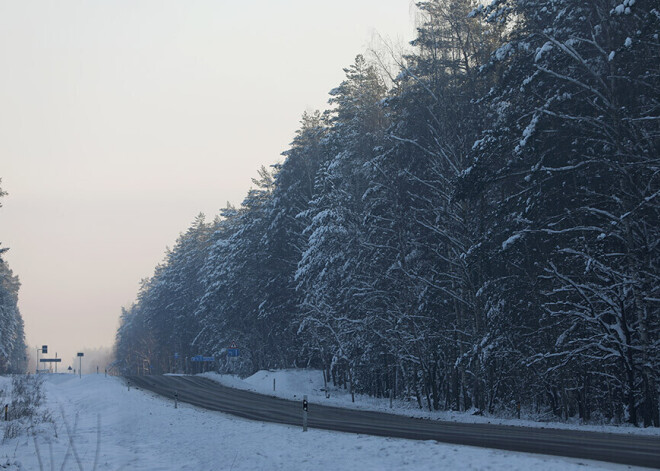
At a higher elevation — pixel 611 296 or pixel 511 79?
pixel 511 79

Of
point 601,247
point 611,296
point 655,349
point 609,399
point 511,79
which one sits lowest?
point 609,399

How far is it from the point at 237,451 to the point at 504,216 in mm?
13763

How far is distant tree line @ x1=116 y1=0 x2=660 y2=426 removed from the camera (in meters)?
19.0

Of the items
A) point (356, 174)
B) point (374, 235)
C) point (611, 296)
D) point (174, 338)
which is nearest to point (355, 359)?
point (374, 235)

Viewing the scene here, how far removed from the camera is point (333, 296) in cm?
3941

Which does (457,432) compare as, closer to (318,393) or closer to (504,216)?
(504,216)

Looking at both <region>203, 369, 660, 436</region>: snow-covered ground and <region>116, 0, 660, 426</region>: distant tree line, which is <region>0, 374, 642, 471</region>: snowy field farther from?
<region>116, 0, 660, 426</region>: distant tree line

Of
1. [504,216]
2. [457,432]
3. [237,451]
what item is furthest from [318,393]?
[237,451]

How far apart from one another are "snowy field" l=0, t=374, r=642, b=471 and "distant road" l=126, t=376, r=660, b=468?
110cm

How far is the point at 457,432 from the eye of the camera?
17531 mm

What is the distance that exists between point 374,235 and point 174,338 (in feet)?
196

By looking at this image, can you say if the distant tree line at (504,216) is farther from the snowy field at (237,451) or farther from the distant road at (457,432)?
the snowy field at (237,451)

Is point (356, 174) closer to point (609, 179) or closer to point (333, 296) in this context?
point (333, 296)

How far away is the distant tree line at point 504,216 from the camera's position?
19.0 meters
